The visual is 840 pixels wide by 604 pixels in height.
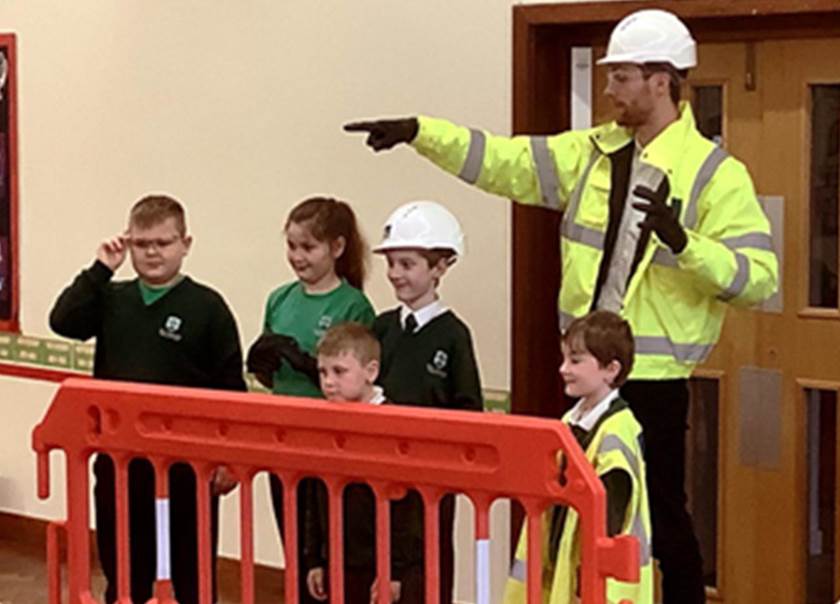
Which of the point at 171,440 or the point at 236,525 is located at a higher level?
the point at 171,440

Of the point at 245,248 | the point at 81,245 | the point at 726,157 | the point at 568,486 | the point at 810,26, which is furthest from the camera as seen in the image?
the point at 81,245

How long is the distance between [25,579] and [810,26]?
10.1 ft

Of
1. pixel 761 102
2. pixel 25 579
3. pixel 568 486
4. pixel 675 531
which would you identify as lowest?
pixel 25 579

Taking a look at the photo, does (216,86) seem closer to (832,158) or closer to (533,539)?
(832,158)

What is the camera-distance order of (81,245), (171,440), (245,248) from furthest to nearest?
(81,245) → (245,248) → (171,440)

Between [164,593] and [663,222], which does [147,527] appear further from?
[663,222]

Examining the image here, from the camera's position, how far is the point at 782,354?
13.9ft

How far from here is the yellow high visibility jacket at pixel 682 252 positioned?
3.38 metres

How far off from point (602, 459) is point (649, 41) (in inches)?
39.8

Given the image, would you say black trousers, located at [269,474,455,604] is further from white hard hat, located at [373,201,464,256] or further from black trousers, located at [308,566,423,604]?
white hard hat, located at [373,201,464,256]

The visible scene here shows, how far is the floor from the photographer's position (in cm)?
502

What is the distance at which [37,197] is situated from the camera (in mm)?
5562

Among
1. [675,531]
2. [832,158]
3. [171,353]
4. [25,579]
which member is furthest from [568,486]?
A: [25,579]

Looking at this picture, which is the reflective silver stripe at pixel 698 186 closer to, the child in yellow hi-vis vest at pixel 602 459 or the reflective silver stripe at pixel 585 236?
the reflective silver stripe at pixel 585 236
